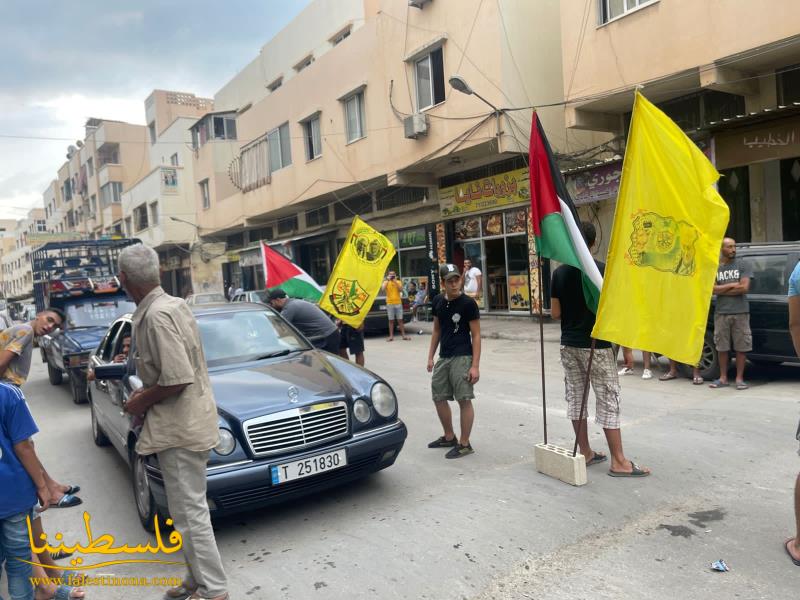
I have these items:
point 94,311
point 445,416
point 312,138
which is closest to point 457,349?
point 445,416

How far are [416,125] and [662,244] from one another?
13196mm

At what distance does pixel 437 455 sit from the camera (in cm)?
545

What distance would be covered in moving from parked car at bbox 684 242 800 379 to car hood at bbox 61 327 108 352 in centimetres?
897

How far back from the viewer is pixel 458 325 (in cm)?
529

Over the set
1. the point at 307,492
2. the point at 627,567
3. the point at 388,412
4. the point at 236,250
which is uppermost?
the point at 236,250

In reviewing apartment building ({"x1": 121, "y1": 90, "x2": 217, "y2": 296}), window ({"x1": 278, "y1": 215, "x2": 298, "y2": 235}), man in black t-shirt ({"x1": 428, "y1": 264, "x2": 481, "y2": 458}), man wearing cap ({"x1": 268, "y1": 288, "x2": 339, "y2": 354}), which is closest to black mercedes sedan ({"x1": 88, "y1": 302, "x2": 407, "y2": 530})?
man in black t-shirt ({"x1": 428, "y1": 264, "x2": 481, "y2": 458})

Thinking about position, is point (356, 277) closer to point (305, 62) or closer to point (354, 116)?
point (354, 116)

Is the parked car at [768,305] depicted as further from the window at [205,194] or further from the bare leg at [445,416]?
the window at [205,194]

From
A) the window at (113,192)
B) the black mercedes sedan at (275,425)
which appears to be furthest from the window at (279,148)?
the window at (113,192)

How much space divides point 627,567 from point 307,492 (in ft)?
6.68

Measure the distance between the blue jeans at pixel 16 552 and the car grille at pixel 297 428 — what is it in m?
1.36

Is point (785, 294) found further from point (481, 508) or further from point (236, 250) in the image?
point (236, 250)

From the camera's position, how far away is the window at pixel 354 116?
19.8 metres

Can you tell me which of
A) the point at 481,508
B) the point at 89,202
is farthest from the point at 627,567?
the point at 89,202
